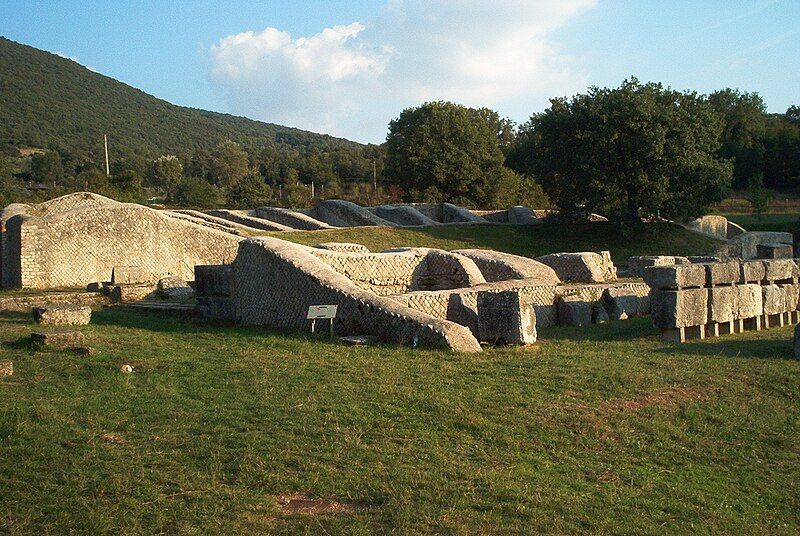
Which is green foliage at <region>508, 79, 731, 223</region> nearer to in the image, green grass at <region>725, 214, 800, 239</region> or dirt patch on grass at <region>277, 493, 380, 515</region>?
green grass at <region>725, 214, 800, 239</region>

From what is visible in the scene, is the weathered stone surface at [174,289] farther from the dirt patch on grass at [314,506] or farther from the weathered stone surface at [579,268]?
the dirt patch on grass at [314,506]

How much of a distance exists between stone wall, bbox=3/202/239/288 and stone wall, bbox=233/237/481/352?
322 inches

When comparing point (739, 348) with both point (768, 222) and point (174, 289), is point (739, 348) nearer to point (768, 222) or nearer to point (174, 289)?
point (174, 289)

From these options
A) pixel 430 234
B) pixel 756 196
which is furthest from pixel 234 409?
pixel 756 196

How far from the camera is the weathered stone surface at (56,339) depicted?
9.74 meters

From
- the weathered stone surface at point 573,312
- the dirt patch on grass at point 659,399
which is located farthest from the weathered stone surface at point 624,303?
the dirt patch on grass at point 659,399

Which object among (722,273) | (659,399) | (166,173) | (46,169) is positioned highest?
(46,169)

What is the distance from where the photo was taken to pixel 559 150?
30.8 meters

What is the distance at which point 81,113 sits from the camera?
10375 cm

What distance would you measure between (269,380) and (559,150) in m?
24.4

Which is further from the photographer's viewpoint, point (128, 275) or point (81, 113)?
point (81, 113)

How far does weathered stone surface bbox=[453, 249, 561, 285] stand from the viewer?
Result: 16812 mm

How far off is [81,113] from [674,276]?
104 metres

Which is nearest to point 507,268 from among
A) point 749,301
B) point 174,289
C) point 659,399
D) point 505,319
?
point 749,301
